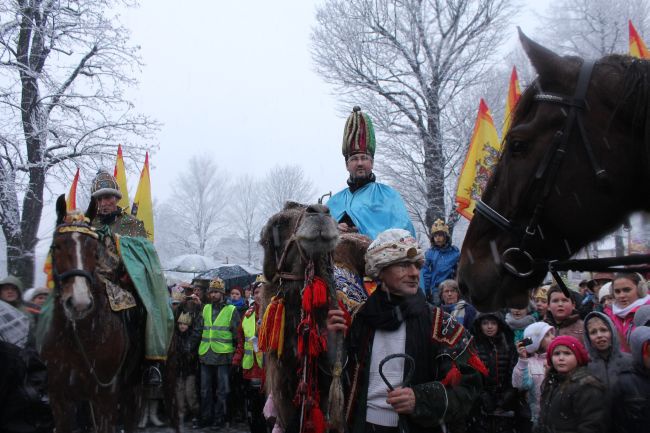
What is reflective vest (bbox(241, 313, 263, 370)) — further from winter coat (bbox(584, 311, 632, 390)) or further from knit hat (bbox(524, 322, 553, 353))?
winter coat (bbox(584, 311, 632, 390))

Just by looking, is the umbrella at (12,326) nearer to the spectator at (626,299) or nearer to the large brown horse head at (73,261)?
the large brown horse head at (73,261)

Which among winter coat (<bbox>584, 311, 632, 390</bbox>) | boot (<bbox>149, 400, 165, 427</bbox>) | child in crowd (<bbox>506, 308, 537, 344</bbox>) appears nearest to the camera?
winter coat (<bbox>584, 311, 632, 390</bbox>)

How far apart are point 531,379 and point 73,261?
502cm

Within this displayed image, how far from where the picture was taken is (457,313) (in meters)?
7.56

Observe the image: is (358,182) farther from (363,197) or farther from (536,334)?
(536,334)

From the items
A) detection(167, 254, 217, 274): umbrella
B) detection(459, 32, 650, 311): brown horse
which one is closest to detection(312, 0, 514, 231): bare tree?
detection(167, 254, 217, 274): umbrella

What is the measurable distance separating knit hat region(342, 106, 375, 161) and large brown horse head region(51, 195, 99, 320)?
257 cm

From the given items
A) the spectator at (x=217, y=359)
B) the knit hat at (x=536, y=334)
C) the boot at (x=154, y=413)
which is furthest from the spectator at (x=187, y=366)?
the knit hat at (x=536, y=334)

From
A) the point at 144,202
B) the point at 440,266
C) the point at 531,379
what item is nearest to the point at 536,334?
the point at 531,379

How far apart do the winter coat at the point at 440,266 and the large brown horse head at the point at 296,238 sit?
525 centimetres

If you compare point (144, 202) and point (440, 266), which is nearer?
point (440, 266)

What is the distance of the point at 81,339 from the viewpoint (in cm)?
553

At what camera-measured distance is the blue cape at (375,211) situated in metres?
4.75

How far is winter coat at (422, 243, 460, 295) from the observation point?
30.2 feet
